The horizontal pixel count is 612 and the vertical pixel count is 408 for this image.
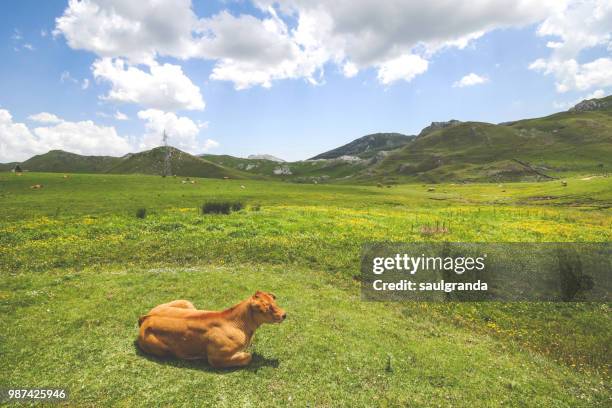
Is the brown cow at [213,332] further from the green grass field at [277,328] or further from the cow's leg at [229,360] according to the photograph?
the green grass field at [277,328]

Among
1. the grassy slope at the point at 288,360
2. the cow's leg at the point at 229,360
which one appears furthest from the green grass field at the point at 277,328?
the cow's leg at the point at 229,360

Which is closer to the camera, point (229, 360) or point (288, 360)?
point (229, 360)

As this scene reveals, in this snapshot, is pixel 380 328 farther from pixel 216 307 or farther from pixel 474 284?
pixel 474 284

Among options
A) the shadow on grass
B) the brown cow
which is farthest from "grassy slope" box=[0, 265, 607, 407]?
the brown cow

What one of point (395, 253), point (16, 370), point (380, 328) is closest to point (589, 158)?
point (395, 253)

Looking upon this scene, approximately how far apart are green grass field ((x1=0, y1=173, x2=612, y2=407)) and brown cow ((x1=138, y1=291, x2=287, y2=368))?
386 mm

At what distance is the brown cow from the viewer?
9.95 metres

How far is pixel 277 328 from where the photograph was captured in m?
13.0

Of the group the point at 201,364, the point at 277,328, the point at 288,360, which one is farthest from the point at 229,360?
the point at 277,328

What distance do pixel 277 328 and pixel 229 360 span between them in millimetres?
3224

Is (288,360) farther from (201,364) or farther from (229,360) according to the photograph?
(201,364)

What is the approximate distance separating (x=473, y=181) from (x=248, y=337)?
17081 centimetres

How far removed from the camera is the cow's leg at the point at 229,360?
390 inches

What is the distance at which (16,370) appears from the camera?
9523 millimetres
